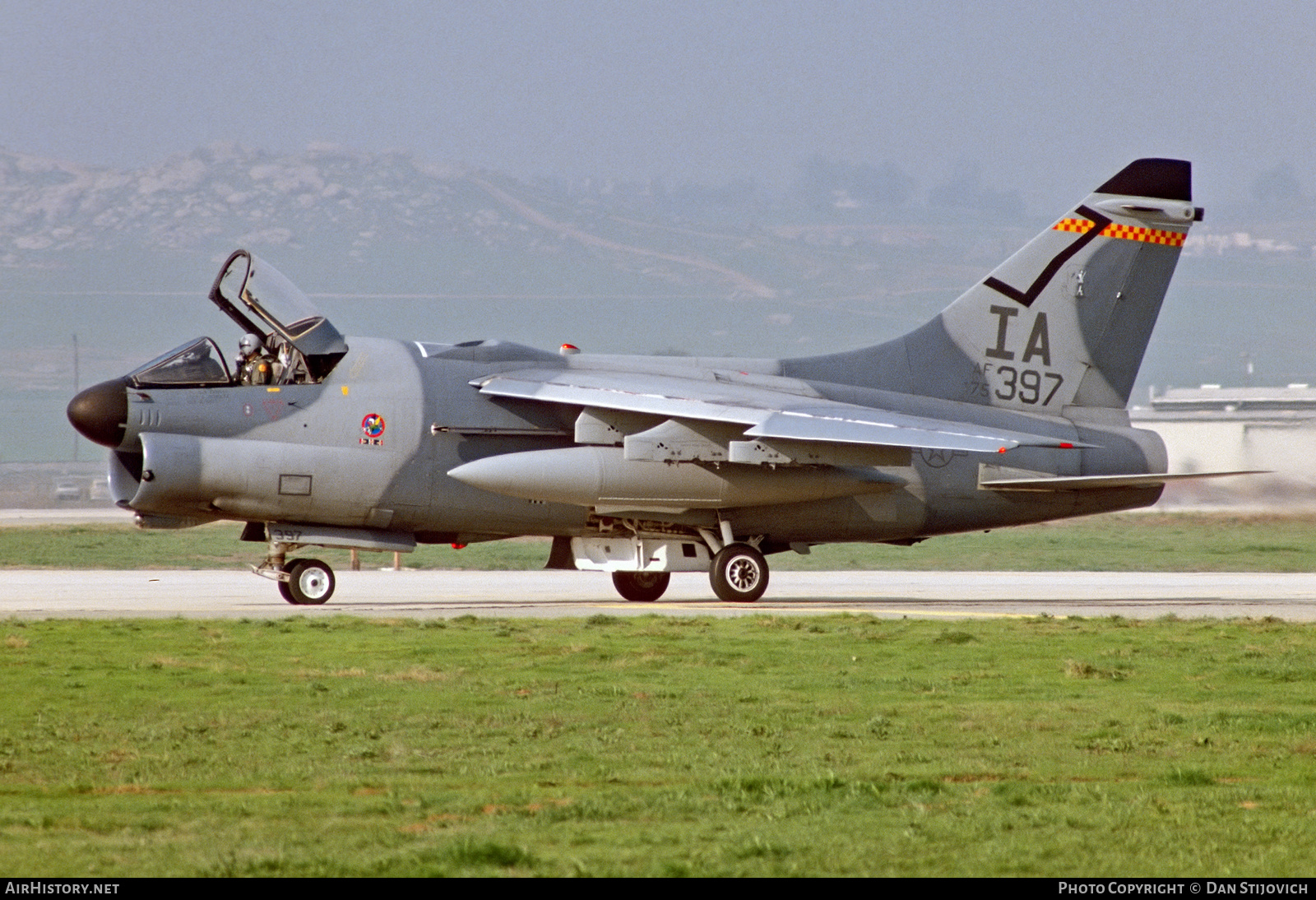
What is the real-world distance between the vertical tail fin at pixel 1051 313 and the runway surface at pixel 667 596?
113 inches

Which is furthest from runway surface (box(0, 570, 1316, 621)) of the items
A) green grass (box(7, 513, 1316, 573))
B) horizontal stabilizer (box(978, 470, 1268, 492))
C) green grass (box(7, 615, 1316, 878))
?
green grass (box(7, 615, 1316, 878))

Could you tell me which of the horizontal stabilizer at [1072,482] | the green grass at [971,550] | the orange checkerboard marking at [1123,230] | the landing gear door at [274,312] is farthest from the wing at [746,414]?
the green grass at [971,550]

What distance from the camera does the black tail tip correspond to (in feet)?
70.7

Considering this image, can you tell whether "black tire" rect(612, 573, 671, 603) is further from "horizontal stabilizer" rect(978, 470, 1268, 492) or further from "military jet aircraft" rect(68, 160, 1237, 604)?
"horizontal stabilizer" rect(978, 470, 1268, 492)

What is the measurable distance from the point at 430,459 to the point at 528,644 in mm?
5482

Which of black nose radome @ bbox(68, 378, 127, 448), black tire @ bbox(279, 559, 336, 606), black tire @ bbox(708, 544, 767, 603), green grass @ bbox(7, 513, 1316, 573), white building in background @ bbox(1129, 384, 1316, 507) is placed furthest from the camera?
green grass @ bbox(7, 513, 1316, 573)

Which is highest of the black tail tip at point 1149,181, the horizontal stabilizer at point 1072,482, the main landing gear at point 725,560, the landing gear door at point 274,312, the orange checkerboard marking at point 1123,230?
the black tail tip at point 1149,181

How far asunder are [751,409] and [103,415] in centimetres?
723

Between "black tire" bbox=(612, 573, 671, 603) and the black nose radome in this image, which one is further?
"black tire" bbox=(612, 573, 671, 603)

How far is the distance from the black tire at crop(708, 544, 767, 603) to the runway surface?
0.29 metres

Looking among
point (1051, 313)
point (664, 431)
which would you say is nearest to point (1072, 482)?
point (1051, 313)

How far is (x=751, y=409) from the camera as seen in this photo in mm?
18578

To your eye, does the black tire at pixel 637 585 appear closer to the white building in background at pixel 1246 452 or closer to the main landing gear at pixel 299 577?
the main landing gear at pixel 299 577

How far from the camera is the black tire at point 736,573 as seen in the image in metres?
20.0
